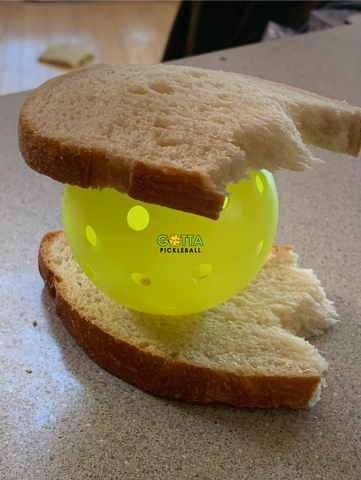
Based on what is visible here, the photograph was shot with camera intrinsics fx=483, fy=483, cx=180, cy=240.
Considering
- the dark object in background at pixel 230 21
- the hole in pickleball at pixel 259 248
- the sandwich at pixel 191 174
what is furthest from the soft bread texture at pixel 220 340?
the dark object in background at pixel 230 21

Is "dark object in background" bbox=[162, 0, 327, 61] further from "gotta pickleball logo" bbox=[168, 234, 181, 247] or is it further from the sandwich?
"gotta pickleball logo" bbox=[168, 234, 181, 247]

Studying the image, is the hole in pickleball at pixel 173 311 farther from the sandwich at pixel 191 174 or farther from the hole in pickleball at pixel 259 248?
the hole in pickleball at pixel 259 248

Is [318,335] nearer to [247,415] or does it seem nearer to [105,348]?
[247,415]

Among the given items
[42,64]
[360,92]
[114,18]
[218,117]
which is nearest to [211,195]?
[218,117]

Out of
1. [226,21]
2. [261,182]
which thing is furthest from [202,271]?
[226,21]

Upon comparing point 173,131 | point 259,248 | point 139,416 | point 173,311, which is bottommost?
point 139,416

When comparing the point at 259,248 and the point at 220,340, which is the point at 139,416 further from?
the point at 259,248

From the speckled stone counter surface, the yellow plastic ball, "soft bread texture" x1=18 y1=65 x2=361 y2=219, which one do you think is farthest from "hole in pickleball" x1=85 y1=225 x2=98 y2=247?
the speckled stone counter surface
